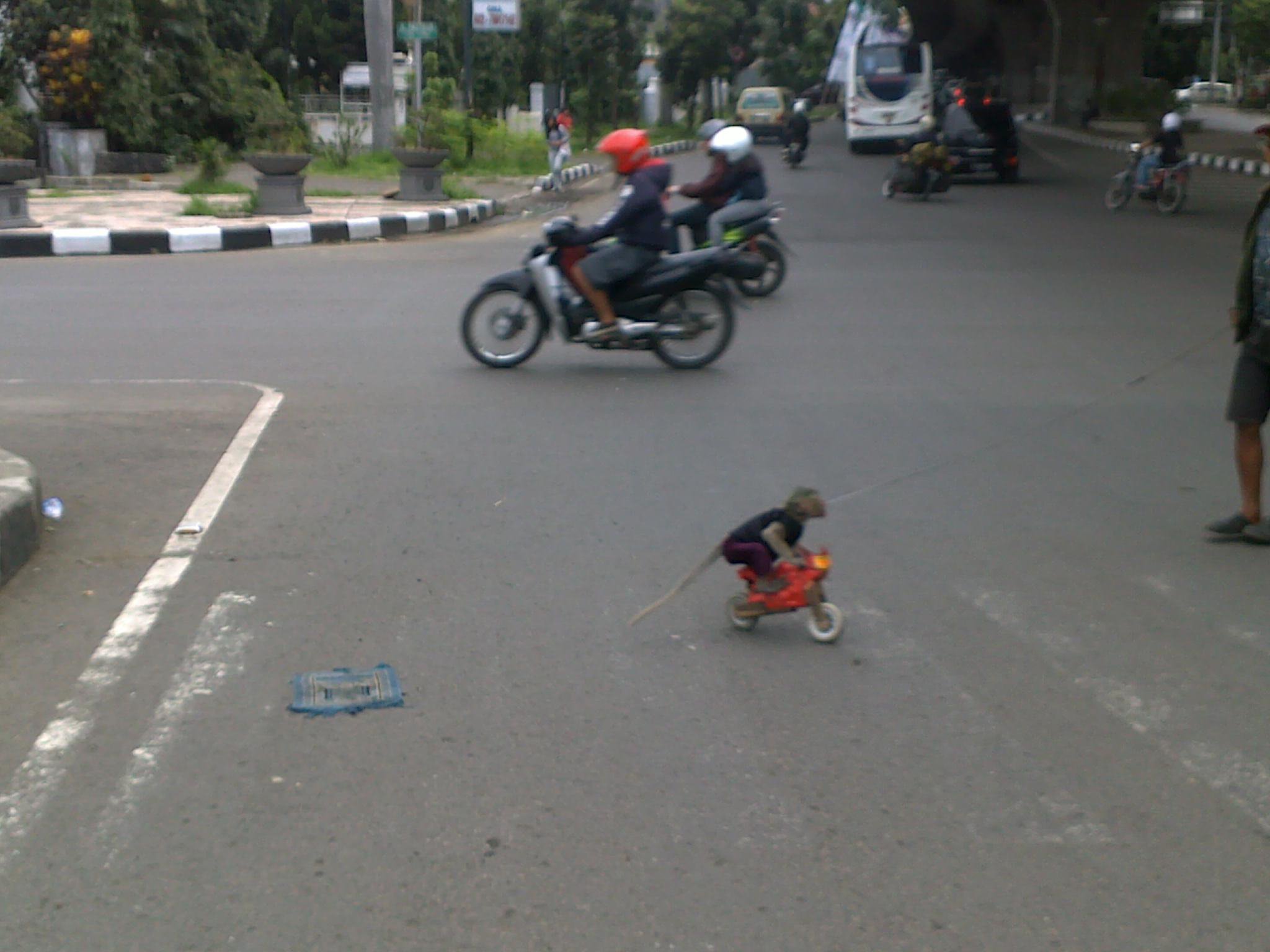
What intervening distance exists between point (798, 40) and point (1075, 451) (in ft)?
209

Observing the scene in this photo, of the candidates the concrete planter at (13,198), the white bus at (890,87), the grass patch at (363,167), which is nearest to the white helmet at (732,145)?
the concrete planter at (13,198)

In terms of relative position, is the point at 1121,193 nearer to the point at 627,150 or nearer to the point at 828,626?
the point at 627,150

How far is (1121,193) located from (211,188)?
13.3 metres

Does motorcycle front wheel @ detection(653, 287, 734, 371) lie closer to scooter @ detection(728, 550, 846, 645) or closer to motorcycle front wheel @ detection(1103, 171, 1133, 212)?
scooter @ detection(728, 550, 846, 645)

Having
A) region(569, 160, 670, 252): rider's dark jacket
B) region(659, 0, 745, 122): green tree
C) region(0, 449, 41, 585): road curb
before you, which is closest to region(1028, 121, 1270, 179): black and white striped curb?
region(569, 160, 670, 252): rider's dark jacket

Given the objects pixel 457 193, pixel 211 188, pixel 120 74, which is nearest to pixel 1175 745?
pixel 457 193

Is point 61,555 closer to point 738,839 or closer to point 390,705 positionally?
point 390,705

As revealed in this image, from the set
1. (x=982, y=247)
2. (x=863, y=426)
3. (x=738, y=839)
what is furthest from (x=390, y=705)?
(x=982, y=247)

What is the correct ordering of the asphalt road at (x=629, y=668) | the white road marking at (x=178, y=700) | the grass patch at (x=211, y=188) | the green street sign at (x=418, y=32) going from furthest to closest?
the green street sign at (x=418, y=32), the grass patch at (x=211, y=188), the white road marking at (x=178, y=700), the asphalt road at (x=629, y=668)

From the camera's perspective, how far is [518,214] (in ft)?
71.5

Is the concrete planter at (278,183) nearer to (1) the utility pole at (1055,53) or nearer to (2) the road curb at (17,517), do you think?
(2) the road curb at (17,517)

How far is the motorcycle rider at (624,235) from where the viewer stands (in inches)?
369

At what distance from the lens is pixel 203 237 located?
54.3ft

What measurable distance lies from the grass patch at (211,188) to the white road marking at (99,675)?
A: 15680 mm
